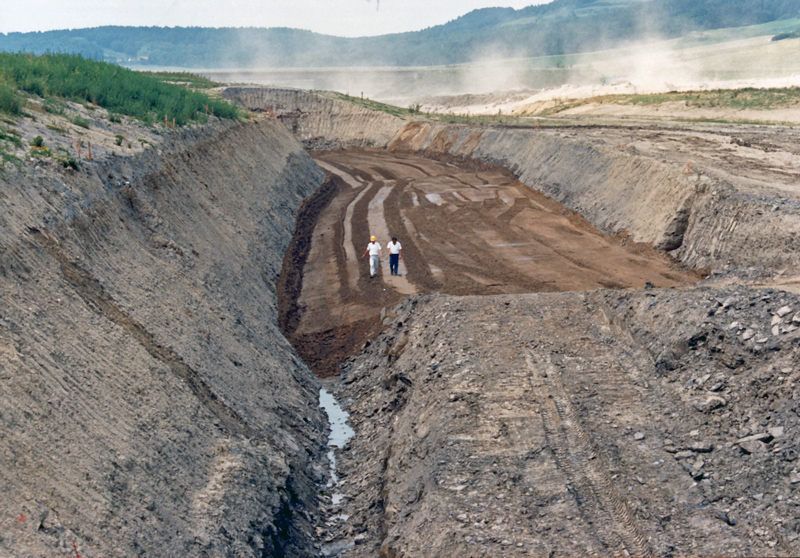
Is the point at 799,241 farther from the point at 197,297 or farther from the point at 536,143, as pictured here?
the point at 536,143

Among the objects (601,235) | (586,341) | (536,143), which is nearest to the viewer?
(586,341)

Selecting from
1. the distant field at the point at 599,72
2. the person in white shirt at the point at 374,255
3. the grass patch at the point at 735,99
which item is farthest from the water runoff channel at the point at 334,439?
the distant field at the point at 599,72

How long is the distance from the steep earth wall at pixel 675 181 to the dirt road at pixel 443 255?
40.9 inches

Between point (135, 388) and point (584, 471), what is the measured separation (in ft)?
22.9

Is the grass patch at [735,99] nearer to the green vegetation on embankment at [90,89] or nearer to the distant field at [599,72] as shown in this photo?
the distant field at [599,72]

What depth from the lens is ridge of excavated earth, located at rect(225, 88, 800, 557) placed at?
893 cm

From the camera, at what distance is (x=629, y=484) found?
9609 mm

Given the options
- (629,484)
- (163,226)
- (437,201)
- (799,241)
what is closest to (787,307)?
(629,484)

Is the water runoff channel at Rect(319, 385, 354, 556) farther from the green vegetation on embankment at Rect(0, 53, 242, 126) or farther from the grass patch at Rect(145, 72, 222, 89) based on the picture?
the grass patch at Rect(145, 72, 222, 89)

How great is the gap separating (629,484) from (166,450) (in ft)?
22.2

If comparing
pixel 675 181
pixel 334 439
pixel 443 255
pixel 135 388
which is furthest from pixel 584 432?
pixel 675 181

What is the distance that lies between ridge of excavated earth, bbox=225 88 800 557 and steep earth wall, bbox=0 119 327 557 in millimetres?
1659

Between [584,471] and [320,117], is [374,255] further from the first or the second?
[320,117]

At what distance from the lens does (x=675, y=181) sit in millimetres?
23141
